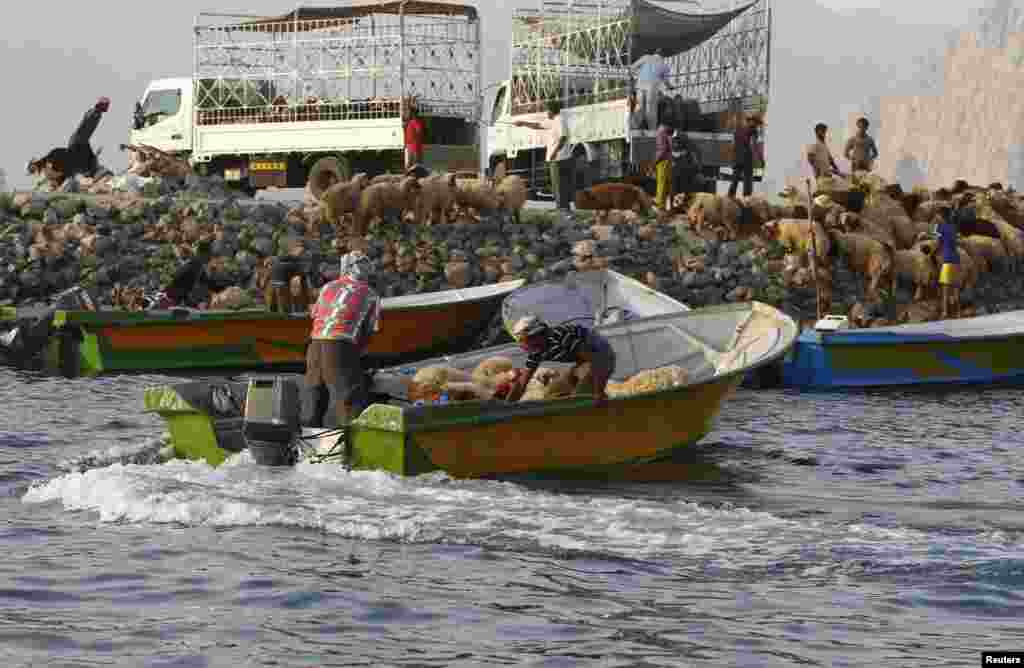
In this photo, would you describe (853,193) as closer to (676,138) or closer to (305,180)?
(676,138)

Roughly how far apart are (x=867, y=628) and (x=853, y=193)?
76.1 feet

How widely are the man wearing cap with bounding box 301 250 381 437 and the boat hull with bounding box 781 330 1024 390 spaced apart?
35.7 feet

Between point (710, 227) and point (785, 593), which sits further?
point (710, 227)

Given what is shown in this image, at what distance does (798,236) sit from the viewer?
28812 mm

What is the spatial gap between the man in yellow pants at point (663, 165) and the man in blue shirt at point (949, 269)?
474 centimetres

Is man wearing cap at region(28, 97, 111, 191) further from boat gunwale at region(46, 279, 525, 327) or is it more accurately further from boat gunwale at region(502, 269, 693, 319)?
boat gunwale at region(502, 269, 693, 319)

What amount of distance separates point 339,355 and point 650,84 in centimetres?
1839

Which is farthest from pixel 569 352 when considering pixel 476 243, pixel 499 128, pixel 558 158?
pixel 499 128

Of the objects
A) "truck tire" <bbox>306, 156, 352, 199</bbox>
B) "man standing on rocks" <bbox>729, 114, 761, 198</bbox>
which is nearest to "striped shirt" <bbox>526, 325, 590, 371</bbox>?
"man standing on rocks" <bbox>729, 114, 761, 198</bbox>

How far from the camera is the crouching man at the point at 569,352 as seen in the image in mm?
12812

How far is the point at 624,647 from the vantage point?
26.0 feet

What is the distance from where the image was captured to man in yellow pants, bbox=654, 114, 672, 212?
2931cm

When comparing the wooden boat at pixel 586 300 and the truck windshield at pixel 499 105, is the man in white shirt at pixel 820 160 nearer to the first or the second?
the truck windshield at pixel 499 105

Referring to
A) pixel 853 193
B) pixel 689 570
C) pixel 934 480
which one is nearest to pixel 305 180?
pixel 853 193
